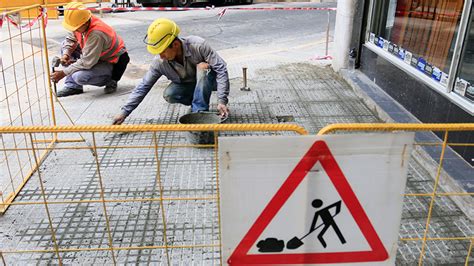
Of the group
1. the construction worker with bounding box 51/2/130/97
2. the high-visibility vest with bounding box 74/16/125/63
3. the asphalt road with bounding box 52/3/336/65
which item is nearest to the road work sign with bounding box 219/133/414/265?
the construction worker with bounding box 51/2/130/97

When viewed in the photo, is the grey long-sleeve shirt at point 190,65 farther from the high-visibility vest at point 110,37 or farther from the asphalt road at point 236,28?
the asphalt road at point 236,28

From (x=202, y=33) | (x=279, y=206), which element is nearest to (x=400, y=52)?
(x=279, y=206)

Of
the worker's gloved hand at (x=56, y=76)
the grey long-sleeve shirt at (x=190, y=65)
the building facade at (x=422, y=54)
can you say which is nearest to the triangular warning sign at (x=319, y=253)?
the building facade at (x=422, y=54)

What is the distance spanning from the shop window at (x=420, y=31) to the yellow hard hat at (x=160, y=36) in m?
2.87

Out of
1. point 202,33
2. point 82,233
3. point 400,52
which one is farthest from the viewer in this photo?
point 202,33

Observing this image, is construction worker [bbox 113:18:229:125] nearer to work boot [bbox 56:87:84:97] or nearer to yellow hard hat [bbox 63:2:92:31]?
yellow hard hat [bbox 63:2:92:31]

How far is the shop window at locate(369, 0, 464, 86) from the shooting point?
14.4 feet

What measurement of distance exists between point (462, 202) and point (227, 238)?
224 cm

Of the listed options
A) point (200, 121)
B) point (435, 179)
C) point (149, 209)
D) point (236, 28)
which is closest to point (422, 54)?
point (435, 179)

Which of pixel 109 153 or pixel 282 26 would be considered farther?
pixel 282 26

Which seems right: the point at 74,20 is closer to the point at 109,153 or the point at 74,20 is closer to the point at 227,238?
the point at 109,153

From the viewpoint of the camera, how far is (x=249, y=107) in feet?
18.1

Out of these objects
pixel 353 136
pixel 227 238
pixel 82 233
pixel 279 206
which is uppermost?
pixel 353 136

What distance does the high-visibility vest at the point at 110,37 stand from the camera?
19.0ft
